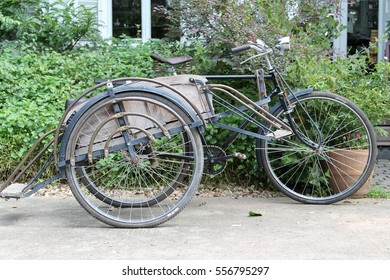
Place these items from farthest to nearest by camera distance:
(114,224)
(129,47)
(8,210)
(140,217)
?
(129,47)
(8,210)
(140,217)
(114,224)

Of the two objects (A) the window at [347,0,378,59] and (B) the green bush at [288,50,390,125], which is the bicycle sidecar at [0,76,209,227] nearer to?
(B) the green bush at [288,50,390,125]

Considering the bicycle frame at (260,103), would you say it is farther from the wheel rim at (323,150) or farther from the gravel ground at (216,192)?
the gravel ground at (216,192)

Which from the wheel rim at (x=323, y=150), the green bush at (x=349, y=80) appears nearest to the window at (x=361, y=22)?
the green bush at (x=349, y=80)

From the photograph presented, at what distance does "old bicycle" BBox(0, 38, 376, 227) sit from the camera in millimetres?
4434

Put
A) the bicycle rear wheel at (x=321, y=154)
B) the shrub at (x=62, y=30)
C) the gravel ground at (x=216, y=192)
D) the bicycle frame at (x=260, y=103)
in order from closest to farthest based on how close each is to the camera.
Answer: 1. the bicycle frame at (x=260, y=103)
2. the bicycle rear wheel at (x=321, y=154)
3. the gravel ground at (x=216, y=192)
4. the shrub at (x=62, y=30)

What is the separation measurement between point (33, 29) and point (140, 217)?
3.43 meters

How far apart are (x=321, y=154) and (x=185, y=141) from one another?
46.0 inches

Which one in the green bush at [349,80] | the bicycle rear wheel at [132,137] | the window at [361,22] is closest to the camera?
the bicycle rear wheel at [132,137]

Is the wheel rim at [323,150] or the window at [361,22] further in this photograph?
the window at [361,22]

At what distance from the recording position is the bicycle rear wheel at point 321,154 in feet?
16.9

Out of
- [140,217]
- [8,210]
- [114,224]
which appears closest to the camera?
[114,224]

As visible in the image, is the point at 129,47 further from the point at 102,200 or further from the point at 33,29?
the point at 102,200

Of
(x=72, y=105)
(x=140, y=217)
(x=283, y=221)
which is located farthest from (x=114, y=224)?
(x=283, y=221)

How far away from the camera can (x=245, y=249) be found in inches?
158
